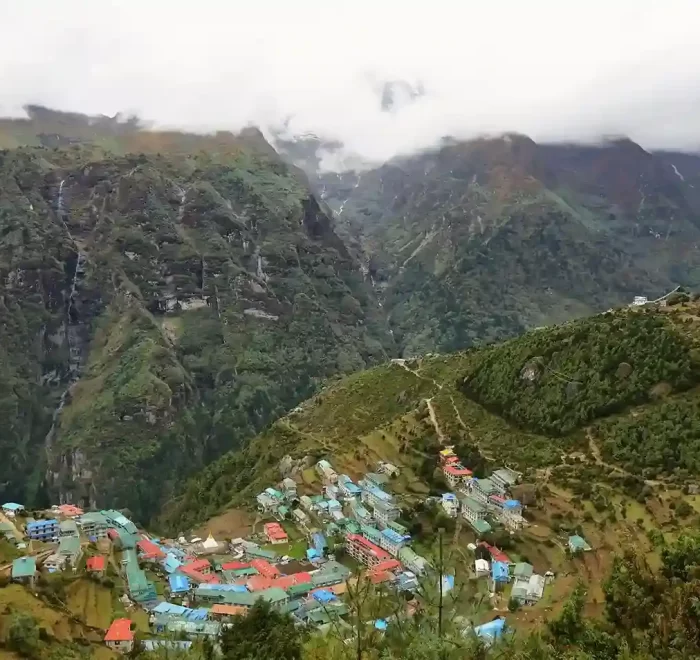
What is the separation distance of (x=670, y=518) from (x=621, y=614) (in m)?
38.4

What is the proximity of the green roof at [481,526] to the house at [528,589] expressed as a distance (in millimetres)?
9807

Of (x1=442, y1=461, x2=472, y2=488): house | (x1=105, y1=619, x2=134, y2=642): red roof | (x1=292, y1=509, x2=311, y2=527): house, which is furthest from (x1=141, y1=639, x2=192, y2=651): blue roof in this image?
(x1=442, y1=461, x2=472, y2=488): house

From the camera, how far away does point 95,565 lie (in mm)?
64000

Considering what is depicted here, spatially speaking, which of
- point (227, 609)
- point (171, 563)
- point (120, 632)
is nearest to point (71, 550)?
point (171, 563)

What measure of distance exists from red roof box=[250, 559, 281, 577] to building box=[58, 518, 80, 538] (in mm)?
18254

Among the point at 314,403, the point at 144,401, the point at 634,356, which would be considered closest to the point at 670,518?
the point at 634,356

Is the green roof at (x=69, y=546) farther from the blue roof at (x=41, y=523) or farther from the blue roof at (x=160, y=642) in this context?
the blue roof at (x=160, y=642)

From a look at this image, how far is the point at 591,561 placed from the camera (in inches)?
2341

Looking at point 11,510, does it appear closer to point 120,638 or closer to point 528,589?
point 120,638

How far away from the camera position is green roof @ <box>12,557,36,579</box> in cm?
5519

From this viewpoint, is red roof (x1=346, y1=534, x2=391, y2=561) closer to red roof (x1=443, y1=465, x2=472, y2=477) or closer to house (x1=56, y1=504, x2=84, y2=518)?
red roof (x1=443, y1=465, x2=472, y2=477)

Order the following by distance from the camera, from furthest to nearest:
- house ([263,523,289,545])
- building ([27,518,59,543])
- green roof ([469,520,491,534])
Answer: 1. house ([263,523,289,545])
2. building ([27,518,59,543])
3. green roof ([469,520,491,534])

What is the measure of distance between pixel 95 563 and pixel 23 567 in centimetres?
893

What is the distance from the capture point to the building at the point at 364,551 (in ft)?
233
